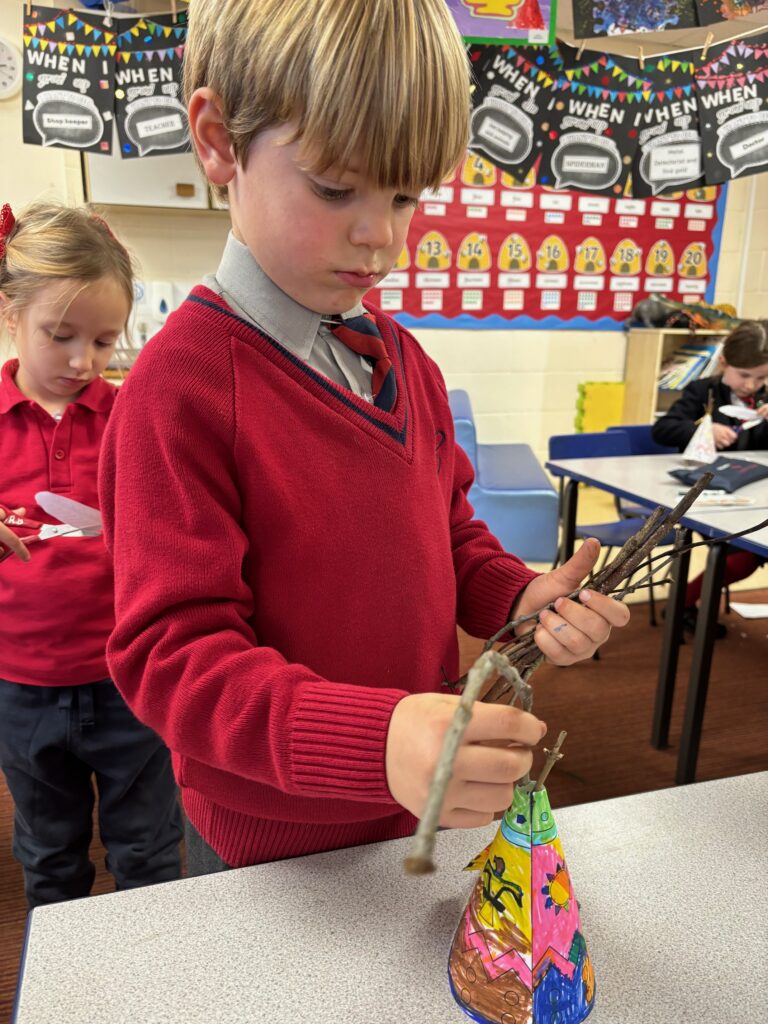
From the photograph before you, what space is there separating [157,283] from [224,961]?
3.67m

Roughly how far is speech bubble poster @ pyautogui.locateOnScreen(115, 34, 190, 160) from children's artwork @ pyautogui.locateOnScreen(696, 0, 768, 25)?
62.4 inches

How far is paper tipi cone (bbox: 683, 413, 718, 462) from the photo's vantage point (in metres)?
2.66

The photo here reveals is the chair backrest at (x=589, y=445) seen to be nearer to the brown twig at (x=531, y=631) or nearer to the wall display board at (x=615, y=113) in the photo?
the wall display board at (x=615, y=113)

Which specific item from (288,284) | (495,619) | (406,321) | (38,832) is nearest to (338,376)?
(288,284)

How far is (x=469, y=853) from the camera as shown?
2.44 feet

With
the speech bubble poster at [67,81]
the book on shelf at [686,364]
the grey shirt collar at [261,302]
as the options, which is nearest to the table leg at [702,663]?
the grey shirt collar at [261,302]

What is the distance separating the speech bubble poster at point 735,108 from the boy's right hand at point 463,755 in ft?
9.11

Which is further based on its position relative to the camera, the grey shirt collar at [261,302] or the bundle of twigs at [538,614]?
the grey shirt collar at [261,302]

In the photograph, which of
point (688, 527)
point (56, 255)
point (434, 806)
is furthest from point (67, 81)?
point (434, 806)

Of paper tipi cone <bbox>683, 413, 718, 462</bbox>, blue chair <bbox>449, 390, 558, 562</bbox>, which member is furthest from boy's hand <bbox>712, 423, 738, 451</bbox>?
blue chair <bbox>449, 390, 558, 562</bbox>

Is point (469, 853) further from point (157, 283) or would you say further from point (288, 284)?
point (157, 283)

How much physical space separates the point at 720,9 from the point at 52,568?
8.09 ft

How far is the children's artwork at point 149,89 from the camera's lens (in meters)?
2.40

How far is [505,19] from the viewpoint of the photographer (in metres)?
2.26
